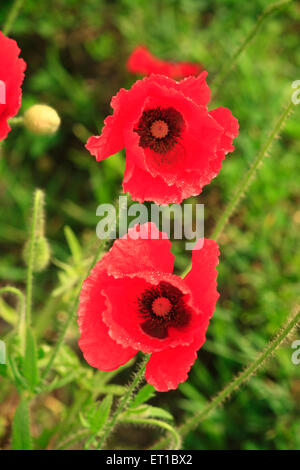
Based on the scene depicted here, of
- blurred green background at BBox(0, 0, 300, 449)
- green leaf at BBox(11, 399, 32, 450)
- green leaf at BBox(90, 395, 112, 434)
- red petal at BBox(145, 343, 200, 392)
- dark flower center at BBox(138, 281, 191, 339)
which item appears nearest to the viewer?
red petal at BBox(145, 343, 200, 392)

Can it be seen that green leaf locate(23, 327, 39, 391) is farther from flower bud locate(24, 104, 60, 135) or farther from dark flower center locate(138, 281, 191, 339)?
flower bud locate(24, 104, 60, 135)

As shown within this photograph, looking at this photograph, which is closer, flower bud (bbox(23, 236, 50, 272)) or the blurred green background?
flower bud (bbox(23, 236, 50, 272))

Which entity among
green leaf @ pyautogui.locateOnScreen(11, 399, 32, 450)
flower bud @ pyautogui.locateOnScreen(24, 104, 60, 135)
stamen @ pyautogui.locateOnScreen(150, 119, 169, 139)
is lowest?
green leaf @ pyautogui.locateOnScreen(11, 399, 32, 450)

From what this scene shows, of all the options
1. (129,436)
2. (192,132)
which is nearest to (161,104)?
(192,132)

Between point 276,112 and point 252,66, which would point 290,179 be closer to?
point 276,112

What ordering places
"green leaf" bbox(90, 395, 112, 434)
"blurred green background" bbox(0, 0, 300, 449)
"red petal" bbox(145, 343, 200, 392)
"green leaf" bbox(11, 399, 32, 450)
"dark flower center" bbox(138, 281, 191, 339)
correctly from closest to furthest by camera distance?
"red petal" bbox(145, 343, 200, 392)
"dark flower center" bbox(138, 281, 191, 339)
"green leaf" bbox(90, 395, 112, 434)
"green leaf" bbox(11, 399, 32, 450)
"blurred green background" bbox(0, 0, 300, 449)

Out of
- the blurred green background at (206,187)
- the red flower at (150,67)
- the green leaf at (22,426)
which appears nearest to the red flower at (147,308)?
the green leaf at (22,426)

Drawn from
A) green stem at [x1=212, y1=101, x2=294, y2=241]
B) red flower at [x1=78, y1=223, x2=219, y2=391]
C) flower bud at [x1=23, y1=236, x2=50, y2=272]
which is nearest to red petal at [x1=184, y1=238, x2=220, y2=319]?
red flower at [x1=78, y1=223, x2=219, y2=391]
